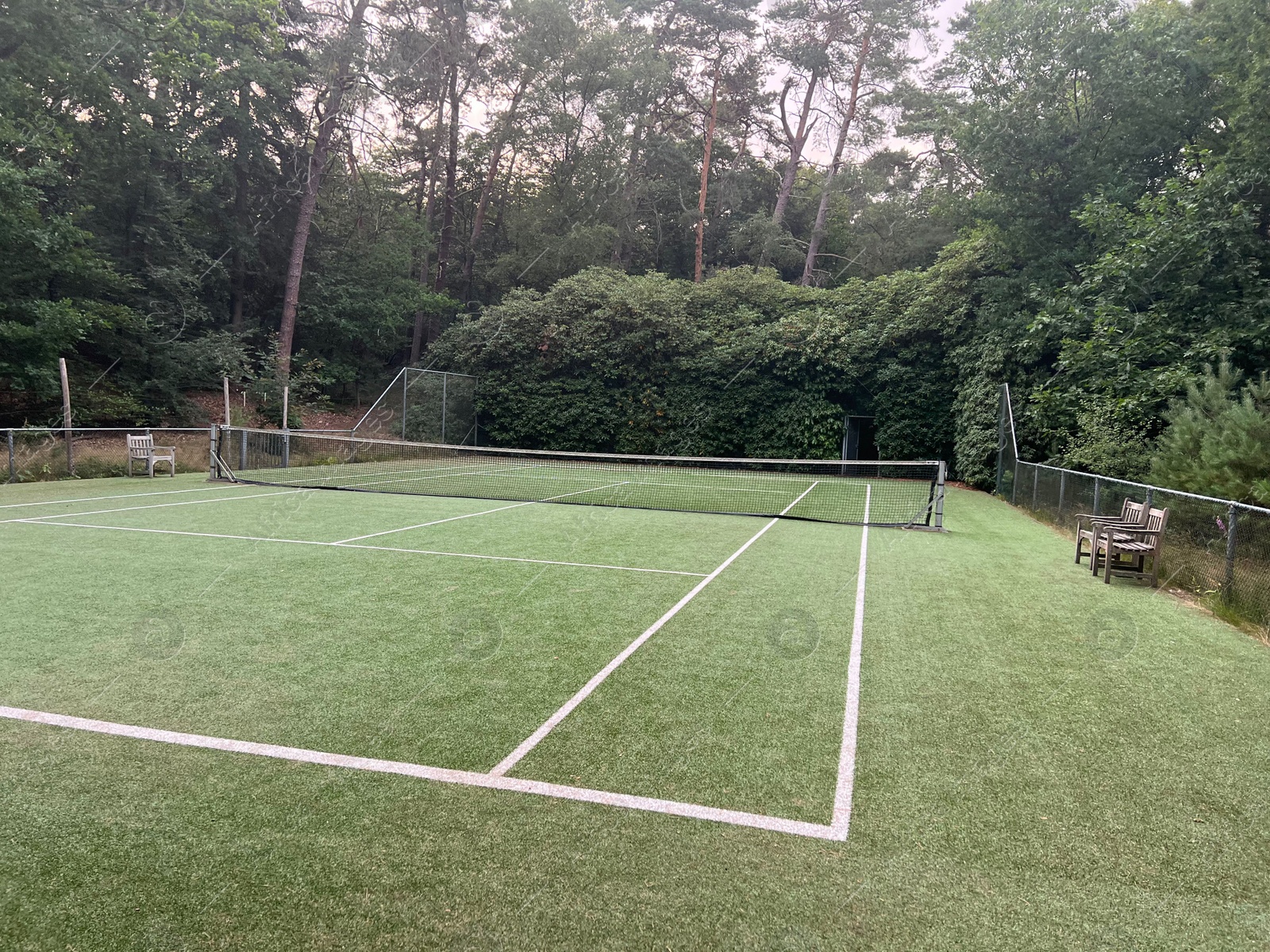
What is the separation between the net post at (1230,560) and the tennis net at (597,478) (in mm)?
4478

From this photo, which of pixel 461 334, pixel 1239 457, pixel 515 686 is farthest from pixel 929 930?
pixel 461 334

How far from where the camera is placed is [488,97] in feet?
115

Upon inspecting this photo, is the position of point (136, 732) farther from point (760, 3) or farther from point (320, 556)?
point (760, 3)

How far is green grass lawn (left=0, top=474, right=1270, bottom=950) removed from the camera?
2.47 metres

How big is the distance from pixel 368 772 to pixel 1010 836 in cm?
289

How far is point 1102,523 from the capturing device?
29.2ft

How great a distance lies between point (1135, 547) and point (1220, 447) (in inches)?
103

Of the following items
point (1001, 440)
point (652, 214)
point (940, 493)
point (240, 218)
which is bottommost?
point (940, 493)

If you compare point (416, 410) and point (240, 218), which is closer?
point (416, 410)

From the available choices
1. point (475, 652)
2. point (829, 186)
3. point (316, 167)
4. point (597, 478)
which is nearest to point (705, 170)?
point (829, 186)

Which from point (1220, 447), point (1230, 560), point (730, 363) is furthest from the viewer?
point (730, 363)

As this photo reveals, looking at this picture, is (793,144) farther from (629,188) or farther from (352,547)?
(352,547)

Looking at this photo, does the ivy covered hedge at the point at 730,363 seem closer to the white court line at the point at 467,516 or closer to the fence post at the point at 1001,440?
the fence post at the point at 1001,440

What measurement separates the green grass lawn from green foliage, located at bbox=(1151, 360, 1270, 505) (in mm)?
2924
